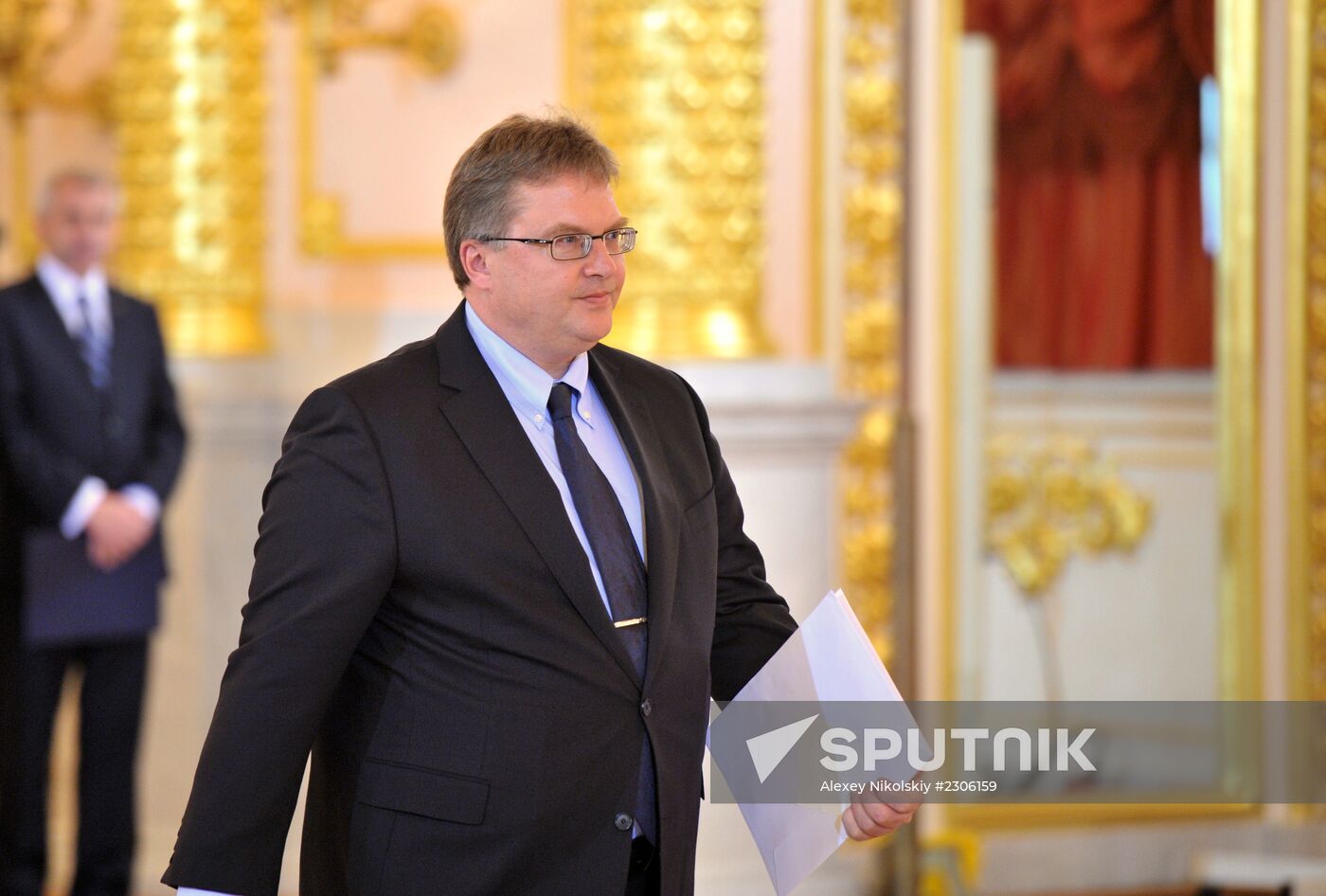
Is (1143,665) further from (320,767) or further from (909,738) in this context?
(320,767)

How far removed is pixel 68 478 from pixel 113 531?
16 cm

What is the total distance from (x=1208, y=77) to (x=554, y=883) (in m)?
3.70

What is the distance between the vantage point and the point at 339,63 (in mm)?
4477

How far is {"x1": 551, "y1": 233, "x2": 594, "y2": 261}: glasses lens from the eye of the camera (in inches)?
71.8

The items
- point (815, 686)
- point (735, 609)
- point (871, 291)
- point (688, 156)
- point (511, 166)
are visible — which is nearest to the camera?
point (511, 166)

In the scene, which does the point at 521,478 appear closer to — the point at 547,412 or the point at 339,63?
the point at 547,412

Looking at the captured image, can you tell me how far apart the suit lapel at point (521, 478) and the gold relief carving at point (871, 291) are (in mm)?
2614

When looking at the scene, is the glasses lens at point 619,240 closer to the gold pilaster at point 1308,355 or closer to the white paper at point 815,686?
the white paper at point 815,686

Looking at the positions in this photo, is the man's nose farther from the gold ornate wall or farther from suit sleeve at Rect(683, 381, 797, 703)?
the gold ornate wall

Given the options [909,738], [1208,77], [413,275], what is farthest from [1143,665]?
[909,738]

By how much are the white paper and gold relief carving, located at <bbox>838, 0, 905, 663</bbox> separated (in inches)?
94.2

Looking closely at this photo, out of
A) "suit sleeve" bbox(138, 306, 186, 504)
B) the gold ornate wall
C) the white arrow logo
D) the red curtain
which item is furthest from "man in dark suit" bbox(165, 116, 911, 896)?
the red curtain

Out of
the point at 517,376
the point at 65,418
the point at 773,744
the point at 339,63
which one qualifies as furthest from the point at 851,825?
the point at 339,63

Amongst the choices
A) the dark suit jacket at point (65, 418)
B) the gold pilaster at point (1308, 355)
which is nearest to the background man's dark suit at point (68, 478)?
the dark suit jacket at point (65, 418)
